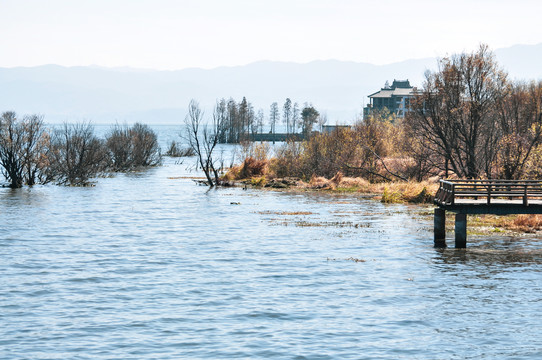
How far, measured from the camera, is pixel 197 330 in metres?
22.0

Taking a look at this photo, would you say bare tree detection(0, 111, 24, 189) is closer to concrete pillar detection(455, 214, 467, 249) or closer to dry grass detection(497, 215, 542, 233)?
dry grass detection(497, 215, 542, 233)

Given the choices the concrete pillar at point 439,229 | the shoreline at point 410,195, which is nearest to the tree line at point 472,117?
the shoreline at point 410,195

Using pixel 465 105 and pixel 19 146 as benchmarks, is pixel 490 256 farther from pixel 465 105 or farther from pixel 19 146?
pixel 19 146

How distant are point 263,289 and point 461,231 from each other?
13.3 metres

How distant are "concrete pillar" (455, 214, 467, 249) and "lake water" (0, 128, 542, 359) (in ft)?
2.44

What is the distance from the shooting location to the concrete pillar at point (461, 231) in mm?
36094

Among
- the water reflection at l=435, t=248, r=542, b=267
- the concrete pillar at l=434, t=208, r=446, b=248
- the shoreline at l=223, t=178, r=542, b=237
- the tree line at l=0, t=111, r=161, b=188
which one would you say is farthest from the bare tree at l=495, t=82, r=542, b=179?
the tree line at l=0, t=111, r=161, b=188

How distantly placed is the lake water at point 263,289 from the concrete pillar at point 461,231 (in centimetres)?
74

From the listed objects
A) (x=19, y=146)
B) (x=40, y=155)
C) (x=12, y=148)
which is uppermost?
(x=19, y=146)

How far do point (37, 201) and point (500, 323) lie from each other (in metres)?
46.8

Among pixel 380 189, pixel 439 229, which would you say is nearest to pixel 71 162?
pixel 380 189

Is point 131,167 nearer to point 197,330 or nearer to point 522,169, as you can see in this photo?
point 522,169

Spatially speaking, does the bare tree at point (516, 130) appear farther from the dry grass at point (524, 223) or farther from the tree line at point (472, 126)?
the dry grass at point (524, 223)

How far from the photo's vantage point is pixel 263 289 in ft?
90.8
